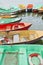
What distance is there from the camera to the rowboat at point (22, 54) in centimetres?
90

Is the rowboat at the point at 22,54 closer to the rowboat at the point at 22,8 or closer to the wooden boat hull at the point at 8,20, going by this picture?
the wooden boat hull at the point at 8,20

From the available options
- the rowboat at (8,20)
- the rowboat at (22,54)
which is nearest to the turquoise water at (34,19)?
the rowboat at (8,20)

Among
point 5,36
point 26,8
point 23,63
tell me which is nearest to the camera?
point 23,63

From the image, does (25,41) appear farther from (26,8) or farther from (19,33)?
(26,8)

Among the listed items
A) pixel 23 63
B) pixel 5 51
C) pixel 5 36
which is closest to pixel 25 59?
pixel 23 63

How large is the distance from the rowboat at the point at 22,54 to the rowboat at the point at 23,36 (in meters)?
0.04

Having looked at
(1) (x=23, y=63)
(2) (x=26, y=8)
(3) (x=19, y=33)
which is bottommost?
(1) (x=23, y=63)

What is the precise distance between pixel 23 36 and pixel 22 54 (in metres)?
0.18

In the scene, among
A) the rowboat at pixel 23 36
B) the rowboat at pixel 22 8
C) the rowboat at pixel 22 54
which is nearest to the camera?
the rowboat at pixel 22 54

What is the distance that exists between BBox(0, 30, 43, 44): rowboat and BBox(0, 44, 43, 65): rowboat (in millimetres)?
43

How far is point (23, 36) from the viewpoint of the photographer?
1105mm

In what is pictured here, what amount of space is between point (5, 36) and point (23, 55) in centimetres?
21

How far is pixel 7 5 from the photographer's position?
146 cm

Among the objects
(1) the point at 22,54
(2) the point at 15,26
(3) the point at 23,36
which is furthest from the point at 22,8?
(1) the point at 22,54
